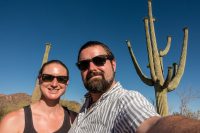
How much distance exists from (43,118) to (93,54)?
1318mm

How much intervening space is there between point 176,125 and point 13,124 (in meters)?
2.60

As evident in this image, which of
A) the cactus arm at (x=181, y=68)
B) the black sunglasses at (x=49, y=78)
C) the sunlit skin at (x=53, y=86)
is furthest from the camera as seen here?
the cactus arm at (x=181, y=68)

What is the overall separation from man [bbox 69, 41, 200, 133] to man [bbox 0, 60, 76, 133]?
858 millimetres

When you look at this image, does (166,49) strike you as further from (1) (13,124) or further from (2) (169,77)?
(1) (13,124)

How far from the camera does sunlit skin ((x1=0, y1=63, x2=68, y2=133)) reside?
11.8 ft

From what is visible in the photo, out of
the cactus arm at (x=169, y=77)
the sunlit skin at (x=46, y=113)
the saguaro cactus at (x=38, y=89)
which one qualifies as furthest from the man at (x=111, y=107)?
the saguaro cactus at (x=38, y=89)

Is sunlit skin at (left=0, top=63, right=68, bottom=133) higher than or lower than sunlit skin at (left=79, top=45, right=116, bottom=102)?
lower

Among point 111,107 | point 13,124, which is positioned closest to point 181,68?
point 13,124

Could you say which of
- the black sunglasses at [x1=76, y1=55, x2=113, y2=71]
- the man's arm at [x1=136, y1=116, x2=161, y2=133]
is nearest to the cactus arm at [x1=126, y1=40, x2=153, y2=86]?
the black sunglasses at [x1=76, y1=55, x2=113, y2=71]

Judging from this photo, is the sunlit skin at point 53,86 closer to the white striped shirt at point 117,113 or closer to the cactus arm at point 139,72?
the white striped shirt at point 117,113

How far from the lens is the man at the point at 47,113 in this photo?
3597 millimetres

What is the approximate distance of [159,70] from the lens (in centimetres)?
1087

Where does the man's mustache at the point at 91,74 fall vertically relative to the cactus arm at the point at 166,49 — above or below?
below

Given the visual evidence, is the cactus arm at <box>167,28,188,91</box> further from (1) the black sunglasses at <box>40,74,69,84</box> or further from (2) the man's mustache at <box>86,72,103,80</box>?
(2) the man's mustache at <box>86,72,103,80</box>
